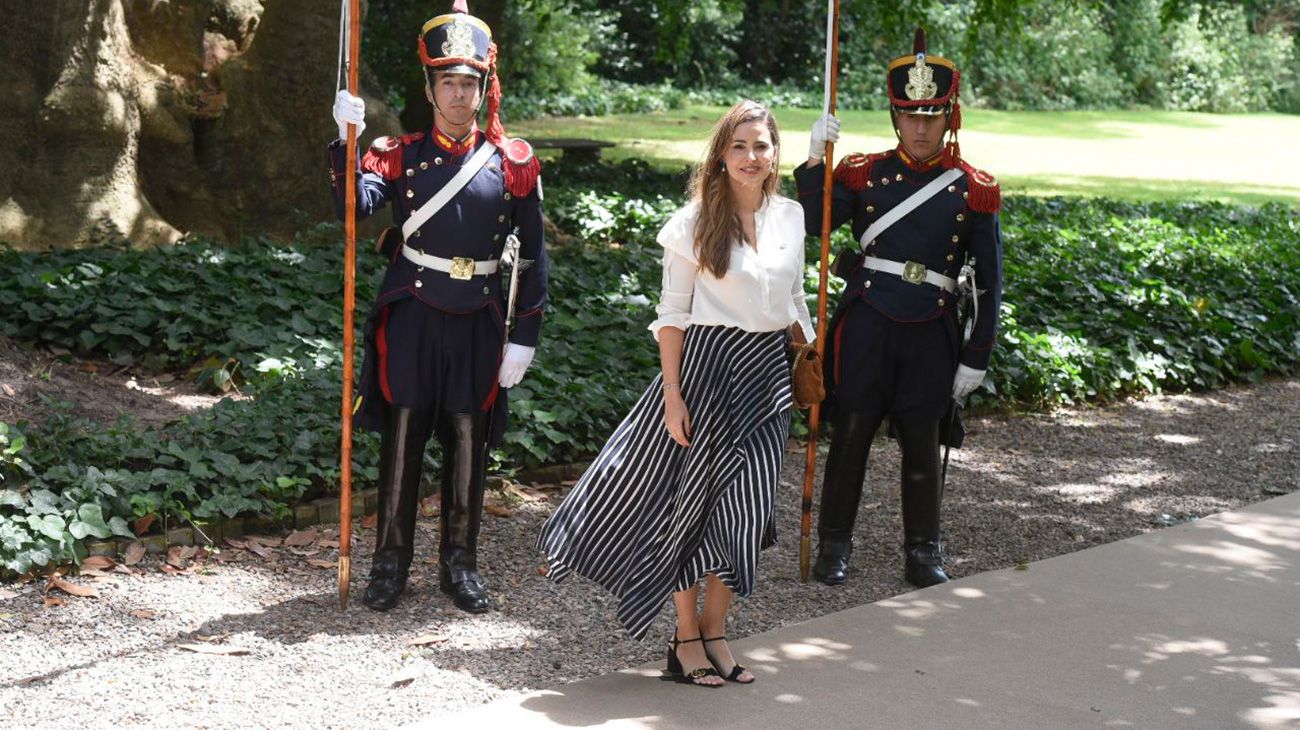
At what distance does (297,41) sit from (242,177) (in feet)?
3.37

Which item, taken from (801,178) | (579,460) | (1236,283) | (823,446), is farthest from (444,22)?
(1236,283)

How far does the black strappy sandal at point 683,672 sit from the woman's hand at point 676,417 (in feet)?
1.98

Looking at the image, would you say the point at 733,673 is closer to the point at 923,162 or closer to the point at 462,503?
the point at 462,503

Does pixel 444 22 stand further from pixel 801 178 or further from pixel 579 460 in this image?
pixel 579 460

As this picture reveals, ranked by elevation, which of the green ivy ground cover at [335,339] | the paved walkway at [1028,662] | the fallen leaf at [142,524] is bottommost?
the paved walkway at [1028,662]

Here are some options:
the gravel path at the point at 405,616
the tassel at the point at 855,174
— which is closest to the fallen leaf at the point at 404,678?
the gravel path at the point at 405,616

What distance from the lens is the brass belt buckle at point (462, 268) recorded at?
17.1ft

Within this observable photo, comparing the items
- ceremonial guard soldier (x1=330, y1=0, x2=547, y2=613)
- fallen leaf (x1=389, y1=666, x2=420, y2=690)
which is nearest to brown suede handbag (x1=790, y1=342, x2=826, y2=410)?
ceremonial guard soldier (x1=330, y1=0, x2=547, y2=613)

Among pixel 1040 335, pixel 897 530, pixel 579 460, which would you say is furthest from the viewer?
pixel 1040 335

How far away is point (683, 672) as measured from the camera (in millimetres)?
4680

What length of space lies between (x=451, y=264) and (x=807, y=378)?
127 cm

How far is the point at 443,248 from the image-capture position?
5223 millimetres

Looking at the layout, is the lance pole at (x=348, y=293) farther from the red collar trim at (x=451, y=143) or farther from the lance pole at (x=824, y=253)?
the lance pole at (x=824, y=253)

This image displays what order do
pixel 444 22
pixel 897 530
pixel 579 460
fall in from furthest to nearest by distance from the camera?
1. pixel 579 460
2. pixel 897 530
3. pixel 444 22
